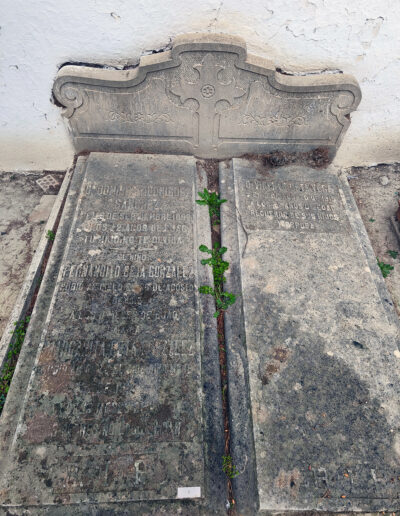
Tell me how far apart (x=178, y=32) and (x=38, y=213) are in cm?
233

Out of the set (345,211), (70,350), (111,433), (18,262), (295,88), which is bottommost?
(111,433)

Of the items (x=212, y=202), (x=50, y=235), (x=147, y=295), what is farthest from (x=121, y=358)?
(x=212, y=202)

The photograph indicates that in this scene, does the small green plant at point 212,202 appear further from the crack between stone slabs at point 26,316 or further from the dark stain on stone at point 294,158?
the crack between stone slabs at point 26,316

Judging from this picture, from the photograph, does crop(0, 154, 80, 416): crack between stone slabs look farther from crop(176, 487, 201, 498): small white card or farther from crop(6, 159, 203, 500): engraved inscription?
crop(176, 487, 201, 498): small white card

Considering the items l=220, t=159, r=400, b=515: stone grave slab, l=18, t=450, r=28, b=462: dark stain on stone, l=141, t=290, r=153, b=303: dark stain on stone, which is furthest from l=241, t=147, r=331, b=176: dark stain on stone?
l=18, t=450, r=28, b=462: dark stain on stone

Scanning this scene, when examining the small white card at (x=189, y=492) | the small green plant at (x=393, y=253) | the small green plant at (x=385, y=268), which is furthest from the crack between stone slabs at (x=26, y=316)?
the small green plant at (x=393, y=253)

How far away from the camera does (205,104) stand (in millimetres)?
3418

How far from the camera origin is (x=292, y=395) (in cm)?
233

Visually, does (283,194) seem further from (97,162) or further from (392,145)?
(97,162)

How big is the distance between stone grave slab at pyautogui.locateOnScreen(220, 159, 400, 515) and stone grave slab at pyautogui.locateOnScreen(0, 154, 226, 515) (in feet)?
0.80

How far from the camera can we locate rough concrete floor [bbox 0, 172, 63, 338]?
122 inches

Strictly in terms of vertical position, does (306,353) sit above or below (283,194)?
below

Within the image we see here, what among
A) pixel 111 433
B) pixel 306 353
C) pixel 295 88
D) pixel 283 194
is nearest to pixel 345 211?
pixel 283 194

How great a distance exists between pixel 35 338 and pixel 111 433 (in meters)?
0.97
